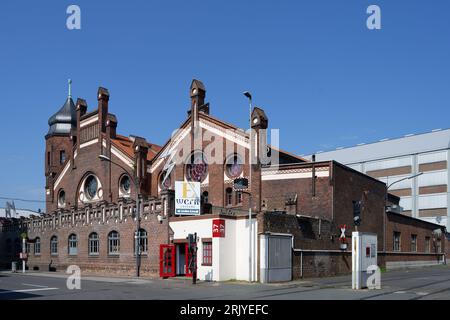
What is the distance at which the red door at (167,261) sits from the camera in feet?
109

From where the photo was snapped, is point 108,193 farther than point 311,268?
Yes

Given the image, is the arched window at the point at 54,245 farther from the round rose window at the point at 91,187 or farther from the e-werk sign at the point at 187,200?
the e-werk sign at the point at 187,200

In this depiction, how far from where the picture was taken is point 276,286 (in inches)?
1083

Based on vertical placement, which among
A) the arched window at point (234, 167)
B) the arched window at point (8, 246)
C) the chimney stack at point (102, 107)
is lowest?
the arched window at point (8, 246)

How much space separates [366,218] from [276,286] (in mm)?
17639

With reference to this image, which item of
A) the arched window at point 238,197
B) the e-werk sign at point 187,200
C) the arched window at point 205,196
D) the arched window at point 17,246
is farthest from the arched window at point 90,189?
the e-werk sign at point 187,200

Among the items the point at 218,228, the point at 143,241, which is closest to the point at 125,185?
the point at 143,241

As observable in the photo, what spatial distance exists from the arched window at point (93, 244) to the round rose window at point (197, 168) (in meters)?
8.54

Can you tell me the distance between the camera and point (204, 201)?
43750mm

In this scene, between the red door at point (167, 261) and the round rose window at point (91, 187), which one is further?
the round rose window at point (91, 187)

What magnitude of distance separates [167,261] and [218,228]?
506 centimetres

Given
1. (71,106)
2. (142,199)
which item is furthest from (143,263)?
(71,106)
